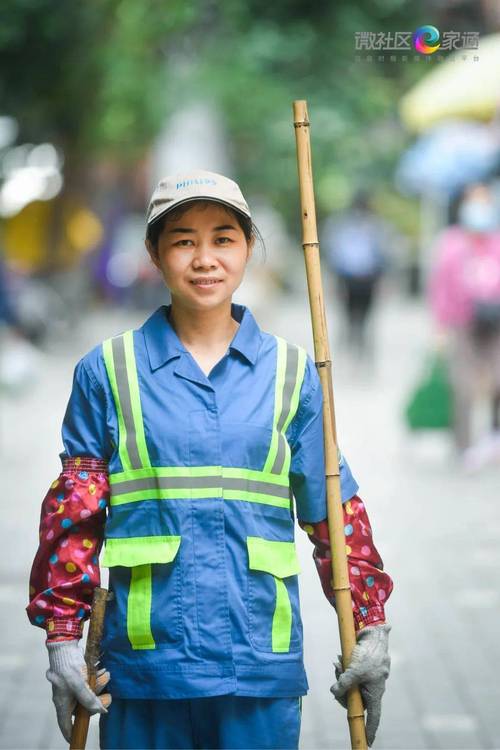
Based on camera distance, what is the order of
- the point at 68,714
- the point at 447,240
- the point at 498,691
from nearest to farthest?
the point at 68,714 → the point at 498,691 → the point at 447,240

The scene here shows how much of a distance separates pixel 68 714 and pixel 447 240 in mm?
7656

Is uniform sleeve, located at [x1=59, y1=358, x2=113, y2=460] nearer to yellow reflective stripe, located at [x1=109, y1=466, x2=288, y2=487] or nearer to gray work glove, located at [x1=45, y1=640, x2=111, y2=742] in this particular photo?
yellow reflective stripe, located at [x1=109, y1=466, x2=288, y2=487]

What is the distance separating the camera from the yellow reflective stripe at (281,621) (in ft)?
9.07

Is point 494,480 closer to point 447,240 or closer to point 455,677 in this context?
point 447,240

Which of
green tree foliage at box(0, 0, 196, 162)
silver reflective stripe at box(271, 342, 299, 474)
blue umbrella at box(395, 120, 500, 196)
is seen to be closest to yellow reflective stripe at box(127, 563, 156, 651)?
silver reflective stripe at box(271, 342, 299, 474)

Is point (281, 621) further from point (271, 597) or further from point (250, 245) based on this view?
point (250, 245)

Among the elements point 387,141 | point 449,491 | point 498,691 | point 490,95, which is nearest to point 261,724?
point 498,691

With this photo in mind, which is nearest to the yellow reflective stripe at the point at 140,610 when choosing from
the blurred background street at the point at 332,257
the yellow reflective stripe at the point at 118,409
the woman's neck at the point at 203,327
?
the yellow reflective stripe at the point at 118,409

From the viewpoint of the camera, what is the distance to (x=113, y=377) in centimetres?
278

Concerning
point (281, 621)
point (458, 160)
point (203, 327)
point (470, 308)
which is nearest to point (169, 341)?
point (203, 327)

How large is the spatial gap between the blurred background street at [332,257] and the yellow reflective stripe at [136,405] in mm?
648

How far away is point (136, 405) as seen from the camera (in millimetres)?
2746

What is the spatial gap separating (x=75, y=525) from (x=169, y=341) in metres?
0.40

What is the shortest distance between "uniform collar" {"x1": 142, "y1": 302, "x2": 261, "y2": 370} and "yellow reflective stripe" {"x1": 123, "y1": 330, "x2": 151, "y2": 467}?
0.04 meters
